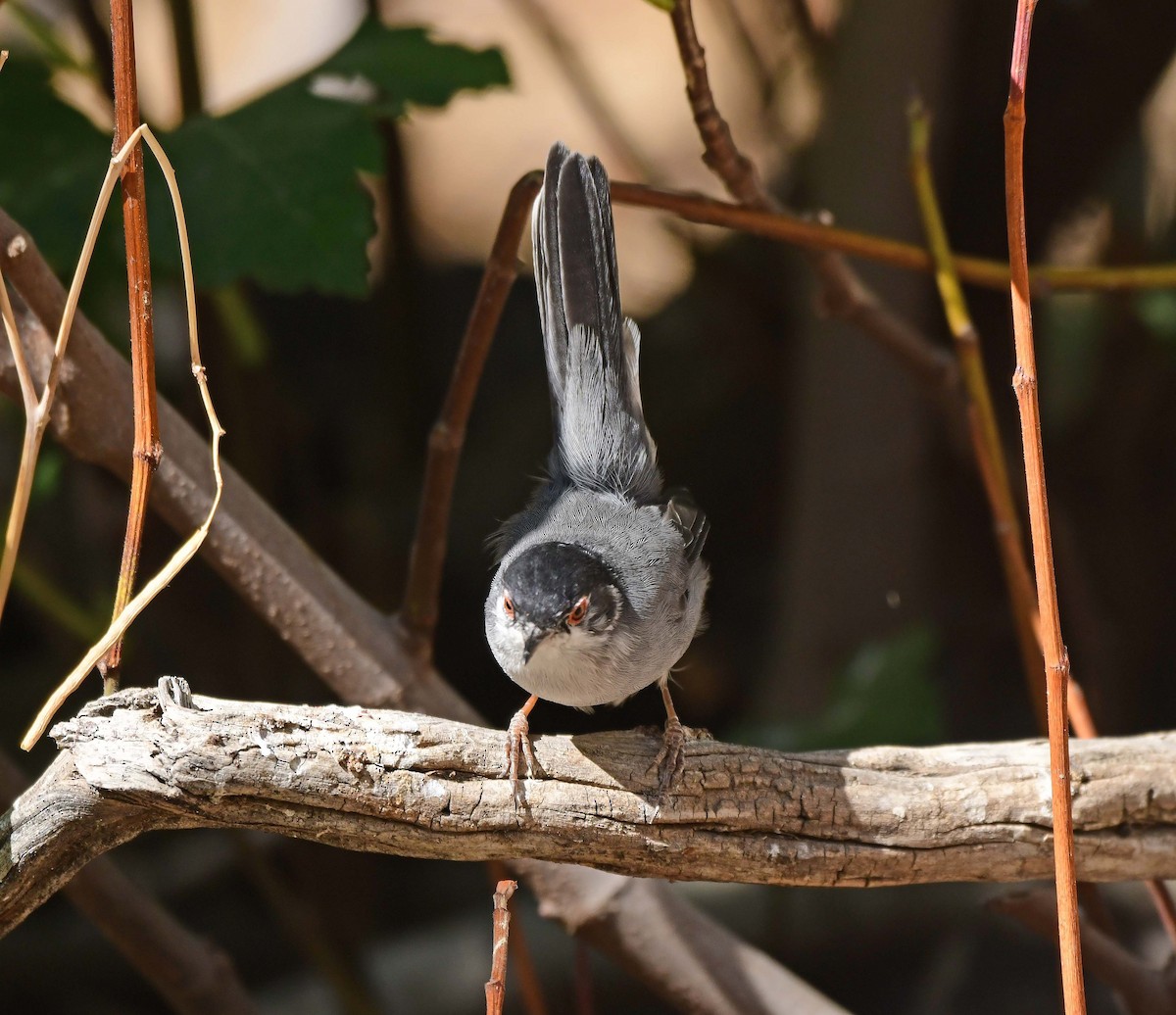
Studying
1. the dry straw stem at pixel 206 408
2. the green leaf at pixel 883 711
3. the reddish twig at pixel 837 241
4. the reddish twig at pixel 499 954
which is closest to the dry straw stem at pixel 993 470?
the reddish twig at pixel 837 241

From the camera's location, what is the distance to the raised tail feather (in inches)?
90.2

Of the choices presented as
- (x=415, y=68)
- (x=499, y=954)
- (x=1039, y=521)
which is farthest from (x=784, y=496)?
(x=499, y=954)

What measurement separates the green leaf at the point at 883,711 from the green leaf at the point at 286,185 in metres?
1.57

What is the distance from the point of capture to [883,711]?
306cm

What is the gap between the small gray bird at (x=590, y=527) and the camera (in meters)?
2.28

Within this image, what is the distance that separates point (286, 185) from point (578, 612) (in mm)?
983

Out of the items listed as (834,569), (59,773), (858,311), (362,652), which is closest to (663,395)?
(834,569)

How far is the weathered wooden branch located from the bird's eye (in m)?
0.24

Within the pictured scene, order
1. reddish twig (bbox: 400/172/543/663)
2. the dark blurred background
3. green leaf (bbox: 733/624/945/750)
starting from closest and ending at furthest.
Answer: reddish twig (bbox: 400/172/543/663)
green leaf (bbox: 733/624/945/750)
the dark blurred background

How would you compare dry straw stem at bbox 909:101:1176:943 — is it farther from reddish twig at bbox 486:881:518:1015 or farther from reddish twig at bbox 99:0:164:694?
reddish twig at bbox 99:0:164:694

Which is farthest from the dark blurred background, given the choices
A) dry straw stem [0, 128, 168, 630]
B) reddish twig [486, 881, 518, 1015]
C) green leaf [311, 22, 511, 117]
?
reddish twig [486, 881, 518, 1015]

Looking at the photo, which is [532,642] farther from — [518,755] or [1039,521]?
[1039,521]

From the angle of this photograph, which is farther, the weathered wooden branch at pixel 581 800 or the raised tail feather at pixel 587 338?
the raised tail feather at pixel 587 338

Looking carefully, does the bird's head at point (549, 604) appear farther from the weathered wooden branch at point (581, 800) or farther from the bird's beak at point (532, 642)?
the weathered wooden branch at point (581, 800)
